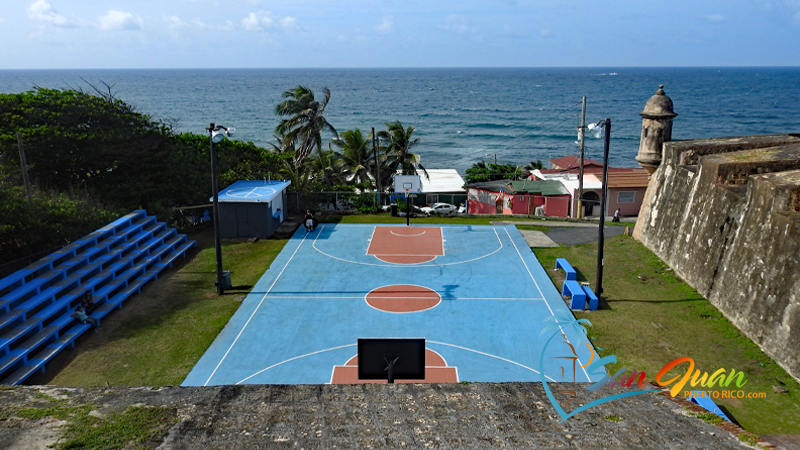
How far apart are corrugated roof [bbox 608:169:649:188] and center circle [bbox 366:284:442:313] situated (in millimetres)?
23650

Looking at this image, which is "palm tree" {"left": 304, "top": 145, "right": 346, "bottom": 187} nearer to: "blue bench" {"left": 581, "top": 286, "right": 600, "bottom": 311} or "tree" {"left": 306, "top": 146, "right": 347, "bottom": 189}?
"tree" {"left": 306, "top": 146, "right": 347, "bottom": 189}

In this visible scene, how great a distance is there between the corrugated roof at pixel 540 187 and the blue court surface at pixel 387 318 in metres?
12.1

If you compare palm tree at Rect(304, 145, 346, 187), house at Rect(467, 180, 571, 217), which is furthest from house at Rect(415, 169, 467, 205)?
palm tree at Rect(304, 145, 346, 187)

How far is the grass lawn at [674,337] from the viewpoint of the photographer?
1630 cm

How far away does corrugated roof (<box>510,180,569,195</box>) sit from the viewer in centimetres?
4296

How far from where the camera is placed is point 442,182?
5472 cm

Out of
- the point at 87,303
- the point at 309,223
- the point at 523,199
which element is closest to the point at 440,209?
the point at 523,199

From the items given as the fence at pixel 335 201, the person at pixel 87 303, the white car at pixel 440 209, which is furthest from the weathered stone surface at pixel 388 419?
the white car at pixel 440 209

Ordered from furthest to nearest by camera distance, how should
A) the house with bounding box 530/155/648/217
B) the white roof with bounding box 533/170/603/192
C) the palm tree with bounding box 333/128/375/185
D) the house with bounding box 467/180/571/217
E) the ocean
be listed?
1. the ocean
2. the palm tree with bounding box 333/128/375/185
3. the white roof with bounding box 533/170/603/192
4. the house with bounding box 530/155/648/217
5. the house with bounding box 467/180/571/217

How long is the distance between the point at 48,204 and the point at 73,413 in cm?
2162

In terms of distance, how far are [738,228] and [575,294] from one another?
710 centimetres

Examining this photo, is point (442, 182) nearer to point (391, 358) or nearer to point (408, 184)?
point (408, 184)

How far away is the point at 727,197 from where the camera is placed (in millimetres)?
24547

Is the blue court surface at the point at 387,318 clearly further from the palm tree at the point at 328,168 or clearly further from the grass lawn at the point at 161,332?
the palm tree at the point at 328,168
